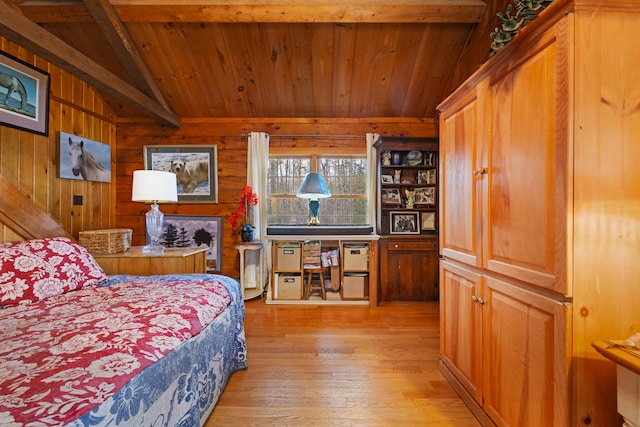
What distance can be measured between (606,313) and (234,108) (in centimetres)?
384

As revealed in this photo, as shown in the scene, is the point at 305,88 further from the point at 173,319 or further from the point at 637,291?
the point at 637,291

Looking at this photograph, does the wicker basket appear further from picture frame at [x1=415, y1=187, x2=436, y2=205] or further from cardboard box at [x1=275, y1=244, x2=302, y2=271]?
picture frame at [x1=415, y1=187, x2=436, y2=205]

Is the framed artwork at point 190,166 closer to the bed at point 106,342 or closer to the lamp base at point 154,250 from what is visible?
the lamp base at point 154,250

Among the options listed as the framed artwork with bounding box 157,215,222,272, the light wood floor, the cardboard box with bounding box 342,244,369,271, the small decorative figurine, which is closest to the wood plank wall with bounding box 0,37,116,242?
the framed artwork with bounding box 157,215,222,272

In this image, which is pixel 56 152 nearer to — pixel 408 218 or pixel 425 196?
pixel 408 218

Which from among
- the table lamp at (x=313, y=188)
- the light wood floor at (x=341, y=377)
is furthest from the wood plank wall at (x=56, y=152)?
the table lamp at (x=313, y=188)

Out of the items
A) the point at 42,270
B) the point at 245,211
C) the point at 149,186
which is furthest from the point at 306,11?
the point at 42,270

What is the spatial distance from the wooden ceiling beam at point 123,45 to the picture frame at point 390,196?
9.95 feet

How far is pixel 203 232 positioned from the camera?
3734mm

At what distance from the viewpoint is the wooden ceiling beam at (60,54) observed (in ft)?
6.16

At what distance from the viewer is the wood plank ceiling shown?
2543 millimetres

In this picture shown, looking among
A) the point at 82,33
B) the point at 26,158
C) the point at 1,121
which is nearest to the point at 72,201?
the point at 26,158

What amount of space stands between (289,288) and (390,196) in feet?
5.59

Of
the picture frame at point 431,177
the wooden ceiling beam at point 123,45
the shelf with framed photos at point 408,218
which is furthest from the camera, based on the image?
the picture frame at point 431,177
